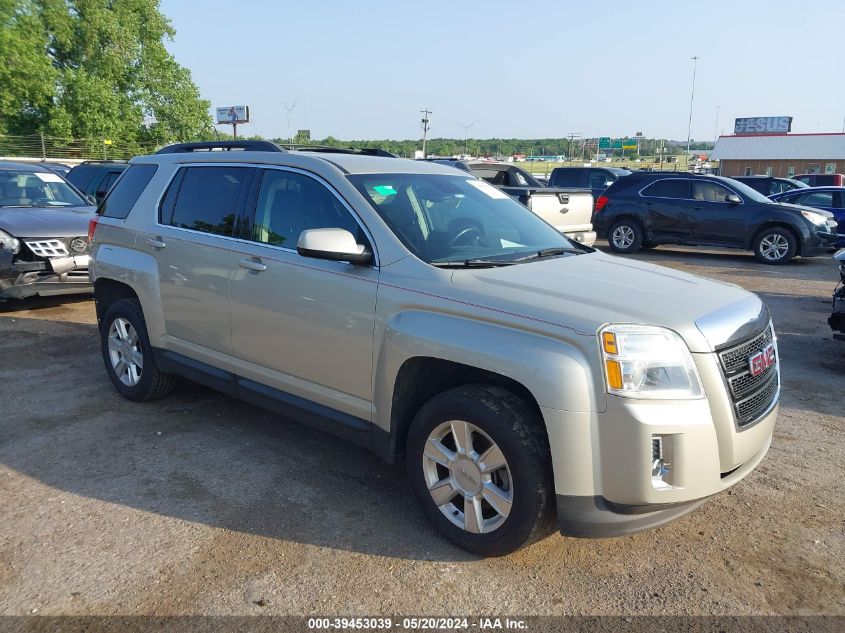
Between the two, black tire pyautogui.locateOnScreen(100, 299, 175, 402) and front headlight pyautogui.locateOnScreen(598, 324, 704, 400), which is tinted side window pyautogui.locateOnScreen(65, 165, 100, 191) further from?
front headlight pyautogui.locateOnScreen(598, 324, 704, 400)

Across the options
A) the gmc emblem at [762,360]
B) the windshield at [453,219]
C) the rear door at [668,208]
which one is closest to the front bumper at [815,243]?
the rear door at [668,208]

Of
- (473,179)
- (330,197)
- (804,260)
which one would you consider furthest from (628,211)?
(330,197)

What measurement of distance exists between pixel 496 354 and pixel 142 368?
3357 millimetres

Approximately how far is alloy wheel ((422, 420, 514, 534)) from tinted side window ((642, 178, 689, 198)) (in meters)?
13.3

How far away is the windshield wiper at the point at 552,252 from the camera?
12.9 ft

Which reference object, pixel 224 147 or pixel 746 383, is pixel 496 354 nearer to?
pixel 746 383

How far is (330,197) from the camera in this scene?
4004mm

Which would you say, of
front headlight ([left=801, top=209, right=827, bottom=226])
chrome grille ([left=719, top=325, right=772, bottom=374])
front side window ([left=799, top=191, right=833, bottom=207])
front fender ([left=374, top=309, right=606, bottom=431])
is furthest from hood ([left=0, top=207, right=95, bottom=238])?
front side window ([left=799, top=191, right=833, bottom=207])

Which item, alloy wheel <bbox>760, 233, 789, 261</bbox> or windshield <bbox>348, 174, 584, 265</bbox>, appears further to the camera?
alloy wheel <bbox>760, 233, 789, 261</bbox>

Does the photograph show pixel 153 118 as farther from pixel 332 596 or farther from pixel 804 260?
pixel 332 596

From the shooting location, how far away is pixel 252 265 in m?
4.21

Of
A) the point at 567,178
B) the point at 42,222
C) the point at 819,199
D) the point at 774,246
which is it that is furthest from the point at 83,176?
the point at 819,199

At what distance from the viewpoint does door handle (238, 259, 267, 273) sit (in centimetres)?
416

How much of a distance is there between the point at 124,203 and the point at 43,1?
176 ft
